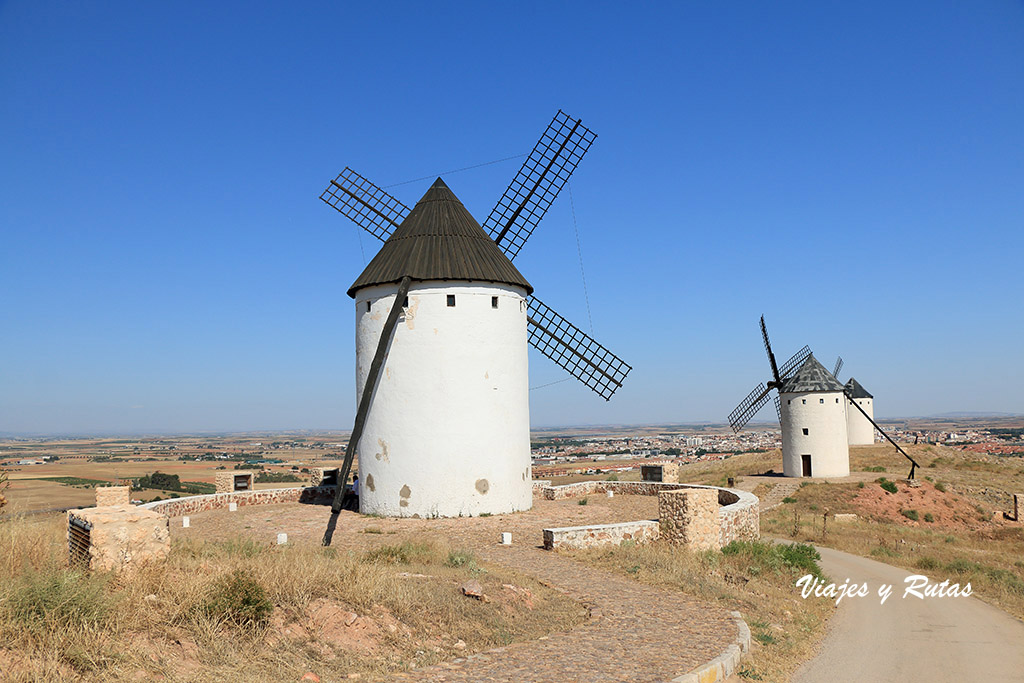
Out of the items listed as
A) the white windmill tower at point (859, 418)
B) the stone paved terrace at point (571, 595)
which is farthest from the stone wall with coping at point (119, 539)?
Answer: the white windmill tower at point (859, 418)

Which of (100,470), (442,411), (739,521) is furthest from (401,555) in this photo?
(100,470)

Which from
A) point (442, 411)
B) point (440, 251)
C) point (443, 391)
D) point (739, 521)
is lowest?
point (739, 521)

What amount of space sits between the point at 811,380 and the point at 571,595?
27.8 metres

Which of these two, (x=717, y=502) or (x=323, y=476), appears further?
(x=323, y=476)

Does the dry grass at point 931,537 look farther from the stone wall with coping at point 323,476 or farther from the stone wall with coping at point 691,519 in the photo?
the stone wall with coping at point 323,476

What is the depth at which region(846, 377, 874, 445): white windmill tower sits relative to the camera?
156 feet

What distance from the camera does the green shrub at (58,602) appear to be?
576 centimetres

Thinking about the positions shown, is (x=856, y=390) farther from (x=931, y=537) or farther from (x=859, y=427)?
(x=931, y=537)

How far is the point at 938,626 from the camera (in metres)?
10.7

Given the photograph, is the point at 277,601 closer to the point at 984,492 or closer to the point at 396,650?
the point at 396,650

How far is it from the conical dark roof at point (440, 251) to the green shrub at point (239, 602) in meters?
10.1

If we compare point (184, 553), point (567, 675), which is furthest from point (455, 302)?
point (567, 675)

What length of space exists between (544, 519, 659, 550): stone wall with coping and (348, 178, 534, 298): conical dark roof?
659 centimetres

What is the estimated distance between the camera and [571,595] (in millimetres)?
9328
